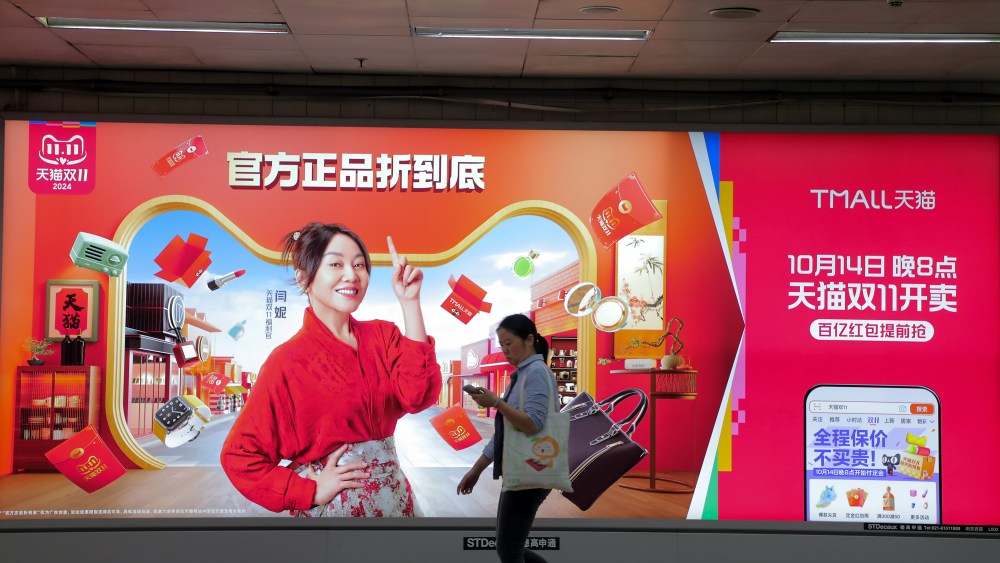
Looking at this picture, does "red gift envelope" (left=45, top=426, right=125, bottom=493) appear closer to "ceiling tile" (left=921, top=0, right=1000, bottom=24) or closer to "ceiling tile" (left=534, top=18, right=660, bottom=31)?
"ceiling tile" (left=534, top=18, right=660, bottom=31)

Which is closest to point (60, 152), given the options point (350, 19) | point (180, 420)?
point (180, 420)

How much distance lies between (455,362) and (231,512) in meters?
1.51

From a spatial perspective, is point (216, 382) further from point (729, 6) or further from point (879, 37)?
point (879, 37)

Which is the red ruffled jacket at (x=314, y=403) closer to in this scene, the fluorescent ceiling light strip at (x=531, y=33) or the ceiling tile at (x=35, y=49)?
the fluorescent ceiling light strip at (x=531, y=33)

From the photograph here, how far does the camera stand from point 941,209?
5.92 meters

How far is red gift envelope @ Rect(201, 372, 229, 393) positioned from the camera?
18.3 ft

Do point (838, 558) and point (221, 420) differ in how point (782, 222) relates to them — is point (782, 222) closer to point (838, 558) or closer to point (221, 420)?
point (838, 558)

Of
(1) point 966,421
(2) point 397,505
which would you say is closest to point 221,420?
(2) point 397,505

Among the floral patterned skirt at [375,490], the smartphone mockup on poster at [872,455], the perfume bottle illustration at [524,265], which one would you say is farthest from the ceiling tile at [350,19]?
the smartphone mockup on poster at [872,455]

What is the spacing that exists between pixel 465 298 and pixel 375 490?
3.97 feet

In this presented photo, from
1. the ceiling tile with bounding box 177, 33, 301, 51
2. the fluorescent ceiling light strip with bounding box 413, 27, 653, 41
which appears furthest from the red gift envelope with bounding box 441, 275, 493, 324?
the ceiling tile with bounding box 177, 33, 301, 51

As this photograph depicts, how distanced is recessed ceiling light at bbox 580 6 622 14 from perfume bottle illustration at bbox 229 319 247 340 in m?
2.58

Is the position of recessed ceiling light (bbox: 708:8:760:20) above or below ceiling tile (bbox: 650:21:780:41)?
above

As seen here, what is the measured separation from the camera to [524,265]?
5.79 m
